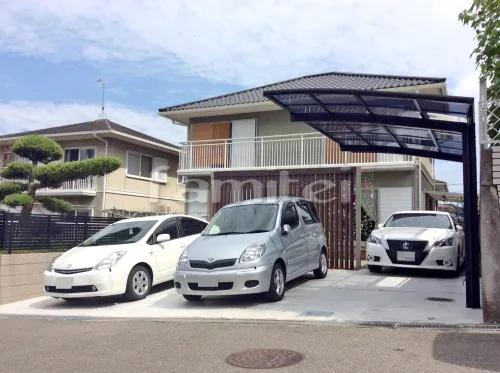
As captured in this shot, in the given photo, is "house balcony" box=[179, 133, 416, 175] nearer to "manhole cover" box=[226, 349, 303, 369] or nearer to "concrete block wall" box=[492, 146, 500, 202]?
"concrete block wall" box=[492, 146, 500, 202]

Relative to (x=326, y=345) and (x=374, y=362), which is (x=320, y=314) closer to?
(x=326, y=345)

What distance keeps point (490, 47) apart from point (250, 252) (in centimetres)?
454

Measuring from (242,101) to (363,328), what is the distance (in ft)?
47.0

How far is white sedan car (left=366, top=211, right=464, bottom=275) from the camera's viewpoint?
10.9 metres

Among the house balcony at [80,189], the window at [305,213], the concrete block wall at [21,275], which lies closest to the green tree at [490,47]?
the window at [305,213]

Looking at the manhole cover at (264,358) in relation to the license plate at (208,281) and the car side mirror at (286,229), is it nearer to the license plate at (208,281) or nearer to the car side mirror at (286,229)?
the license plate at (208,281)

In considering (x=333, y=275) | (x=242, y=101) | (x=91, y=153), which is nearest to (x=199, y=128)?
(x=242, y=101)

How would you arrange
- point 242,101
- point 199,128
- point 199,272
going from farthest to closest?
point 199,128 < point 242,101 < point 199,272

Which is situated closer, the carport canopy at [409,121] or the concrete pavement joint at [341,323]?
the concrete pavement joint at [341,323]

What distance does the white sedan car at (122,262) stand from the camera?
28.7 feet

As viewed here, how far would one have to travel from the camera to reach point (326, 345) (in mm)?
5742

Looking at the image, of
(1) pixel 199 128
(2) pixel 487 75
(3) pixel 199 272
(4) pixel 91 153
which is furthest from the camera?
(4) pixel 91 153

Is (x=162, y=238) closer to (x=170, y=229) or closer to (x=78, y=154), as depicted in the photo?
(x=170, y=229)

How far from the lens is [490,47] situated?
22.3ft
